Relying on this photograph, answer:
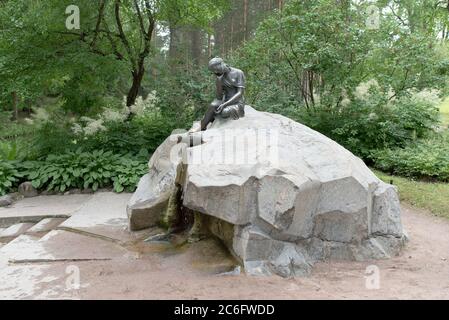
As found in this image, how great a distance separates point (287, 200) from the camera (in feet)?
14.1

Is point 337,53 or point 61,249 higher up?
point 337,53

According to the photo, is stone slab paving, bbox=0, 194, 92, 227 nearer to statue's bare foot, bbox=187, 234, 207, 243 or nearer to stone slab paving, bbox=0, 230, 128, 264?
stone slab paving, bbox=0, 230, 128, 264

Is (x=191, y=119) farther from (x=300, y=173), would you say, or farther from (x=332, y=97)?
(x=300, y=173)

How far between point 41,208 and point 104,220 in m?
1.92

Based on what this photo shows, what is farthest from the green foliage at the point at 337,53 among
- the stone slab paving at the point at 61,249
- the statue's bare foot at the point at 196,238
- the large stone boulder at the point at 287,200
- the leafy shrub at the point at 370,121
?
the stone slab paving at the point at 61,249

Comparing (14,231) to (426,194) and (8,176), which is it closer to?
(8,176)

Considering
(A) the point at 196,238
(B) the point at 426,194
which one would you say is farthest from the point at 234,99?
(B) the point at 426,194

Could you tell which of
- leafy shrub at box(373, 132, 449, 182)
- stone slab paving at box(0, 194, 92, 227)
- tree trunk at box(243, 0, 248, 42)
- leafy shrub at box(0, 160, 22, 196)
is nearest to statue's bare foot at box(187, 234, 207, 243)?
stone slab paving at box(0, 194, 92, 227)

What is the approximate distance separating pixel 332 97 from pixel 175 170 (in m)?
6.19

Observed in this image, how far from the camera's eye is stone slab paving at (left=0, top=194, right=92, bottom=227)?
716 cm
